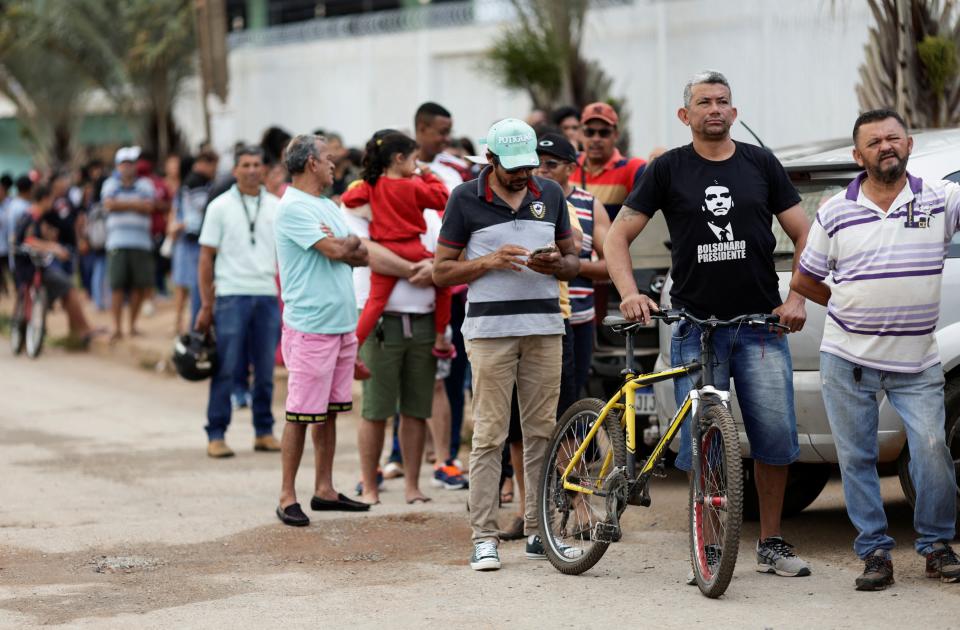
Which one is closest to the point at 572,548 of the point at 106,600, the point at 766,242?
the point at 766,242

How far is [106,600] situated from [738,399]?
2.91 metres

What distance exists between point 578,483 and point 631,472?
0.43 meters

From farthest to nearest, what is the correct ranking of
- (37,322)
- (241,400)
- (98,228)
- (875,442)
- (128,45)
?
(128,45)
(98,228)
(37,322)
(241,400)
(875,442)

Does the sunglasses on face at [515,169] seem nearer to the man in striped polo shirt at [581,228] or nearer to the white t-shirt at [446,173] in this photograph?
the man in striped polo shirt at [581,228]

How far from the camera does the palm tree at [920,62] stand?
10.7 meters

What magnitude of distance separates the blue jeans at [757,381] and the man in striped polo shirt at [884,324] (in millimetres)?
223

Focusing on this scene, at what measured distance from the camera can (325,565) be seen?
24.4 feet

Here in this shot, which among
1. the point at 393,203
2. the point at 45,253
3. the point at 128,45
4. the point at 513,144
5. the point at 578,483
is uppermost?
the point at 128,45

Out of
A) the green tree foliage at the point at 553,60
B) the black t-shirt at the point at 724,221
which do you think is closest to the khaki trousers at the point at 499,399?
the black t-shirt at the point at 724,221

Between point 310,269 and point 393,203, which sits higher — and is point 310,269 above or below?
below

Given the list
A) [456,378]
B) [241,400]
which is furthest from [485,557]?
[241,400]

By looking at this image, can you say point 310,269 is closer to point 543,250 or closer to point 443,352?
point 443,352

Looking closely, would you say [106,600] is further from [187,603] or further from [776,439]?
[776,439]

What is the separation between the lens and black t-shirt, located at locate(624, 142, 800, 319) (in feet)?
21.9
